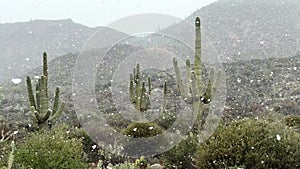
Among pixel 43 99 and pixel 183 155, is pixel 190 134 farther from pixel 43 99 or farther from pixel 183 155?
pixel 43 99

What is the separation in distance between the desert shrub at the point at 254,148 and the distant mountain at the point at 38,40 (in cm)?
2534

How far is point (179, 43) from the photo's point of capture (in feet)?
95.7

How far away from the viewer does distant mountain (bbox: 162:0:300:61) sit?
28.1 m

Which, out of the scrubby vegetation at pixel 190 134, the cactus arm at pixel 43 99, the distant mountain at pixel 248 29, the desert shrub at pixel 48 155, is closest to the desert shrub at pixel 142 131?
the scrubby vegetation at pixel 190 134

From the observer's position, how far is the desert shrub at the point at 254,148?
5.82m

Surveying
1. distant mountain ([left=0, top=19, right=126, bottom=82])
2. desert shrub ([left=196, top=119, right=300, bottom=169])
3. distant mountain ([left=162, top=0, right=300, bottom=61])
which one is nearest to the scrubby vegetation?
desert shrub ([left=196, top=119, right=300, bottom=169])

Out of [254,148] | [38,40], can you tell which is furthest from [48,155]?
[38,40]

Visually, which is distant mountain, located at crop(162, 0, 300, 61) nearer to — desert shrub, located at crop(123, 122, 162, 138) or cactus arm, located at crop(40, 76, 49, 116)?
desert shrub, located at crop(123, 122, 162, 138)

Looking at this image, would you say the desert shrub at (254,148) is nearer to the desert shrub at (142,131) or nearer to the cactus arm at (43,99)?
the desert shrub at (142,131)

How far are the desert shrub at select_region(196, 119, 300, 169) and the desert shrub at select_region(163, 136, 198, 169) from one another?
1.16 metres

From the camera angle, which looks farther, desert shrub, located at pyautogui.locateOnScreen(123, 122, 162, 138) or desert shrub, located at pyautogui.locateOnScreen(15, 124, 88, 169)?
desert shrub, located at pyautogui.locateOnScreen(123, 122, 162, 138)

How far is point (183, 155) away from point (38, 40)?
112 feet

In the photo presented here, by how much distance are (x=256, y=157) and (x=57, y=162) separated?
2.45 meters

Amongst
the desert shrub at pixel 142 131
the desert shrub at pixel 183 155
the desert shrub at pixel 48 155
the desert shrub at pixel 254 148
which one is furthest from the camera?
the desert shrub at pixel 142 131
